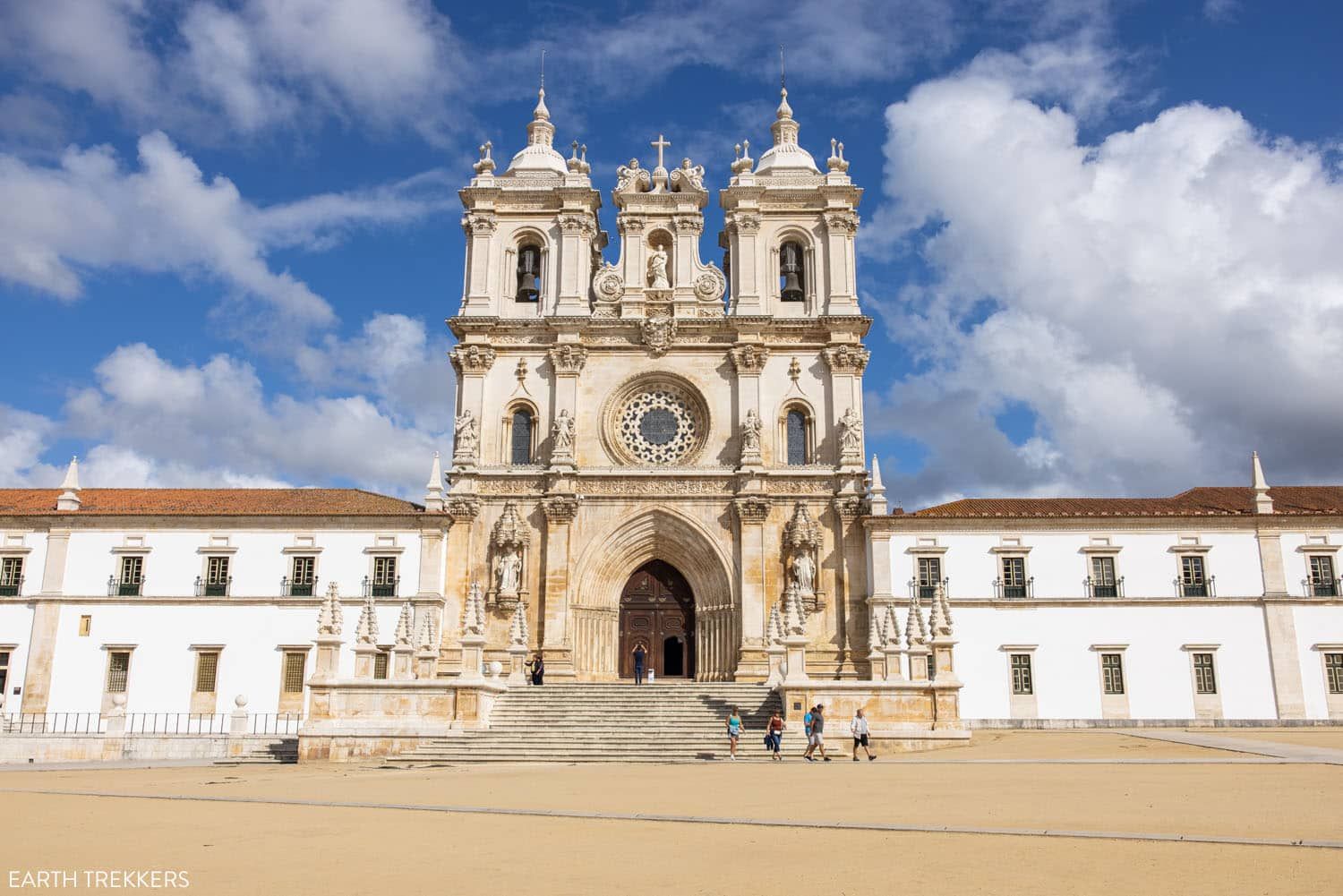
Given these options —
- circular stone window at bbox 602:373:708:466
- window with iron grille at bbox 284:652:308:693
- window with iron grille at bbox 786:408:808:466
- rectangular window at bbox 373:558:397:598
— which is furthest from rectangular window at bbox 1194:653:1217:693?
window with iron grille at bbox 284:652:308:693

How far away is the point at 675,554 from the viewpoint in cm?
3641

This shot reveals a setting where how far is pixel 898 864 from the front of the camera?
8.97m

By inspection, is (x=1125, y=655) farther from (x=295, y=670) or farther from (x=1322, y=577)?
(x=295, y=670)

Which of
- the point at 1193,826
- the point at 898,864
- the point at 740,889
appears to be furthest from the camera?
Answer: the point at 1193,826

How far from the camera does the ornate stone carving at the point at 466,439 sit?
3653 centimetres

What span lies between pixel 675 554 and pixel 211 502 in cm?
1654

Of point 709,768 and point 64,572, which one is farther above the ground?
point 64,572

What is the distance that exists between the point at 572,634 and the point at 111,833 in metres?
23.9

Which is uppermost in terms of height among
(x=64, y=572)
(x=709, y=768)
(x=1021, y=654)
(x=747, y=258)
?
(x=747, y=258)

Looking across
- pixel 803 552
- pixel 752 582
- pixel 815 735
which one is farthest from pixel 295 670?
pixel 815 735

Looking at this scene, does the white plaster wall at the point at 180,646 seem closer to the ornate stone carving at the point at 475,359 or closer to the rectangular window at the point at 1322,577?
the ornate stone carving at the point at 475,359

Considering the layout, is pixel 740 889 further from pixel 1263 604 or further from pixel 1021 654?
pixel 1263 604

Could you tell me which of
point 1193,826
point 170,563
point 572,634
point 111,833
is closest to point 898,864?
point 1193,826

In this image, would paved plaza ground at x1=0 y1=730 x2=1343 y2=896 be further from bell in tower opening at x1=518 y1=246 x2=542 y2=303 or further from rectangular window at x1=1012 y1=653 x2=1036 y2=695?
bell in tower opening at x1=518 y1=246 x2=542 y2=303
